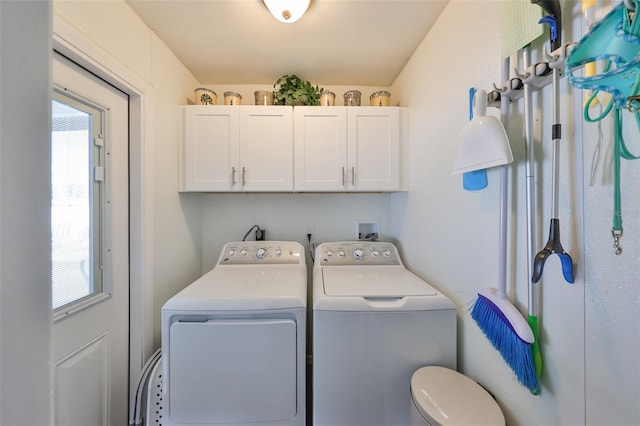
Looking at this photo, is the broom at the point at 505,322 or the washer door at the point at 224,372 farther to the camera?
the washer door at the point at 224,372

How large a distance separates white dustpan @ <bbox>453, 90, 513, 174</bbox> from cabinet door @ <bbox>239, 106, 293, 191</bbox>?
115cm

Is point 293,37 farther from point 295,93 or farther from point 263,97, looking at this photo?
point 263,97

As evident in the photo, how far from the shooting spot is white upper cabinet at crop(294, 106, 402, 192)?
5.71 ft

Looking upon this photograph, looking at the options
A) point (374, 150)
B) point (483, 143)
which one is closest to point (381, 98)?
point (374, 150)

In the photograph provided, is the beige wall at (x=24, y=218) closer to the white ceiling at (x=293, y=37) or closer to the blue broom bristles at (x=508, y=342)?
the blue broom bristles at (x=508, y=342)

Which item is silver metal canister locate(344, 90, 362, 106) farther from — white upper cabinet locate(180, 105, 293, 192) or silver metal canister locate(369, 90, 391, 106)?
white upper cabinet locate(180, 105, 293, 192)

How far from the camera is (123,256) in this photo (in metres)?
1.31

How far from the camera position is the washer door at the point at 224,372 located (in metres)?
1.09

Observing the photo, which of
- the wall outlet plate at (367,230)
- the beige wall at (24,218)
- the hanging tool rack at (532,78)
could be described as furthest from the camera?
the wall outlet plate at (367,230)

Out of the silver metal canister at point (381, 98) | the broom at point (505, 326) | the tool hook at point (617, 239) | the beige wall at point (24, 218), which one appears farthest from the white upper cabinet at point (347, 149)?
the beige wall at point (24, 218)

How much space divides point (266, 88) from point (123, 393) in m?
2.31

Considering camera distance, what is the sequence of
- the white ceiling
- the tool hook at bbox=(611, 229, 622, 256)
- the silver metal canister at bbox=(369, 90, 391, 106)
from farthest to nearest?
1. the silver metal canister at bbox=(369, 90, 391, 106)
2. the white ceiling
3. the tool hook at bbox=(611, 229, 622, 256)

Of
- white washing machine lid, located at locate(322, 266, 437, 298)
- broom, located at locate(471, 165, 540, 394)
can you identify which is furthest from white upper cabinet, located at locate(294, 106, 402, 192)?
broom, located at locate(471, 165, 540, 394)

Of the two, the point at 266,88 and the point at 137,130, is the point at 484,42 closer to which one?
the point at 266,88
